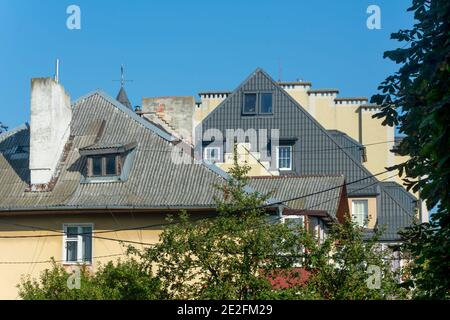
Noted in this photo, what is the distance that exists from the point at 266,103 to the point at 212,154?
4.87 m

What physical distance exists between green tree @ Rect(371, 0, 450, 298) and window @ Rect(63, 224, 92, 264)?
1587 centimetres

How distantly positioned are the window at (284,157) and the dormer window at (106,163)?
21555 mm

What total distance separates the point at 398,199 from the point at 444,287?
4847 centimetres

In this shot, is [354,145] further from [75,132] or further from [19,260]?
[19,260]

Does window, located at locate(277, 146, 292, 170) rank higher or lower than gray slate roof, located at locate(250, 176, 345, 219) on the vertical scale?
higher

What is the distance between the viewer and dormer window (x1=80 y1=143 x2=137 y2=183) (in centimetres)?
3641

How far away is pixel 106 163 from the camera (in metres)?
36.8

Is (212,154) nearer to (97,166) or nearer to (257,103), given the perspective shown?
(257,103)

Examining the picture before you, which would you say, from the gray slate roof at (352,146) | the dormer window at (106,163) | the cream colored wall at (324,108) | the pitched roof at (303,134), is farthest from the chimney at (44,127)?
the cream colored wall at (324,108)

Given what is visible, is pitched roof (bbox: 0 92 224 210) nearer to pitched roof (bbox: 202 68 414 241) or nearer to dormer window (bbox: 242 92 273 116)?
pitched roof (bbox: 202 68 414 241)

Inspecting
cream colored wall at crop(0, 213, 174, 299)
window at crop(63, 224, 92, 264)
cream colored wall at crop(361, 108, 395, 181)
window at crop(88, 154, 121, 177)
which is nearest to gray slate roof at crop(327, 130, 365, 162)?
cream colored wall at crop(361, 108, 395, 181)

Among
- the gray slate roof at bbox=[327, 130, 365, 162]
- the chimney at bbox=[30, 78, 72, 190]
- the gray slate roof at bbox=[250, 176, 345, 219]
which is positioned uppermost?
the gray slate roof at bbox=[327, 130, 365, 162]

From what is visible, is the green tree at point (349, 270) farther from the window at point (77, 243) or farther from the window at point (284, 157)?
the window at point (284, 157)
